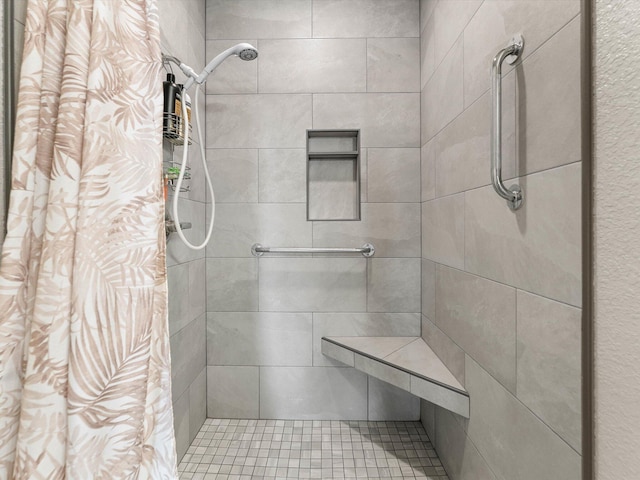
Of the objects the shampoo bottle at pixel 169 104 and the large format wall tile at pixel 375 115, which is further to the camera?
the large format wall tile at pixel 375 115

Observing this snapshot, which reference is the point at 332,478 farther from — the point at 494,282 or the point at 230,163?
the point at 230,163

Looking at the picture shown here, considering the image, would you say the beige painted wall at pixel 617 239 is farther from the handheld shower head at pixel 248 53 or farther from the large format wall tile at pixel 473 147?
the handheld shower head at pixel 248 53

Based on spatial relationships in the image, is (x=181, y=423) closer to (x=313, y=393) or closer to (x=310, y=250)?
(x=313, y=393)

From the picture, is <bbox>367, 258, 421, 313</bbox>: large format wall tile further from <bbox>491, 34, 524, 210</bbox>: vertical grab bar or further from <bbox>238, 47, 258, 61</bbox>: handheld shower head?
<bbox>238, 47, 258, 61</bbox>: handheld shower head

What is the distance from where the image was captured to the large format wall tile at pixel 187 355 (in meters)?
1.42

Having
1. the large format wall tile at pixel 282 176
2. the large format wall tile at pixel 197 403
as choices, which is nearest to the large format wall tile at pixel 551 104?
the large format wall tile at pixel 282 176

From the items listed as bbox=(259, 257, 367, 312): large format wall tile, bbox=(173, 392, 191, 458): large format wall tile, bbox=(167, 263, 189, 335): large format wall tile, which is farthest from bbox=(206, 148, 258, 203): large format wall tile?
bbox=(173, 392, 191, 458): large format wall tile

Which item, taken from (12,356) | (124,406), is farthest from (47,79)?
(124,406)

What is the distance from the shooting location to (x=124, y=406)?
27.1 inches

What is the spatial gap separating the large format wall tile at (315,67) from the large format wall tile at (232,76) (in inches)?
1.6

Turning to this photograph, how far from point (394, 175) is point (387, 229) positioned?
0.94ft

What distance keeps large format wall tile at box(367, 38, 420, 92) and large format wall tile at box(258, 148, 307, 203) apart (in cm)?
54

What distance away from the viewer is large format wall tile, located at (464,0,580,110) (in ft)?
2.48

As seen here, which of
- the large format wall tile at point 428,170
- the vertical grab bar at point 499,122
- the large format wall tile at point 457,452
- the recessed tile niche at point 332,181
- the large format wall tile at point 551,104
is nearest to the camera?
the large format wall tile at point 551,104
